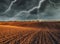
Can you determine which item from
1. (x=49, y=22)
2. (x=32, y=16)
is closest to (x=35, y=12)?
(x=32, y=16)

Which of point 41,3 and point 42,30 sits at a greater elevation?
point 41,3

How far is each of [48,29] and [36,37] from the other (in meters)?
0.24

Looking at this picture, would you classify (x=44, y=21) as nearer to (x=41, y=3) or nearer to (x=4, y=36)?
(x=41, y=3)

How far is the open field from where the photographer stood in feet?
10.5

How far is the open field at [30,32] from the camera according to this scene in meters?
3.21

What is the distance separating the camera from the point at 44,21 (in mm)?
3330

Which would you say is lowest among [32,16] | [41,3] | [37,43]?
[37,43]

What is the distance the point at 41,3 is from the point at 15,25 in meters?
0.59

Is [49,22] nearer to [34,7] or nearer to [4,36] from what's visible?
[34,7]

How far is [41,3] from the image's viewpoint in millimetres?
3402

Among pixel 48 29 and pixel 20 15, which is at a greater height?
pixel 20 15

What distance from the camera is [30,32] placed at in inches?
131

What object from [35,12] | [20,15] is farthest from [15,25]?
[35,12]

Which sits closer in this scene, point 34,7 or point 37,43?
point 37,43
